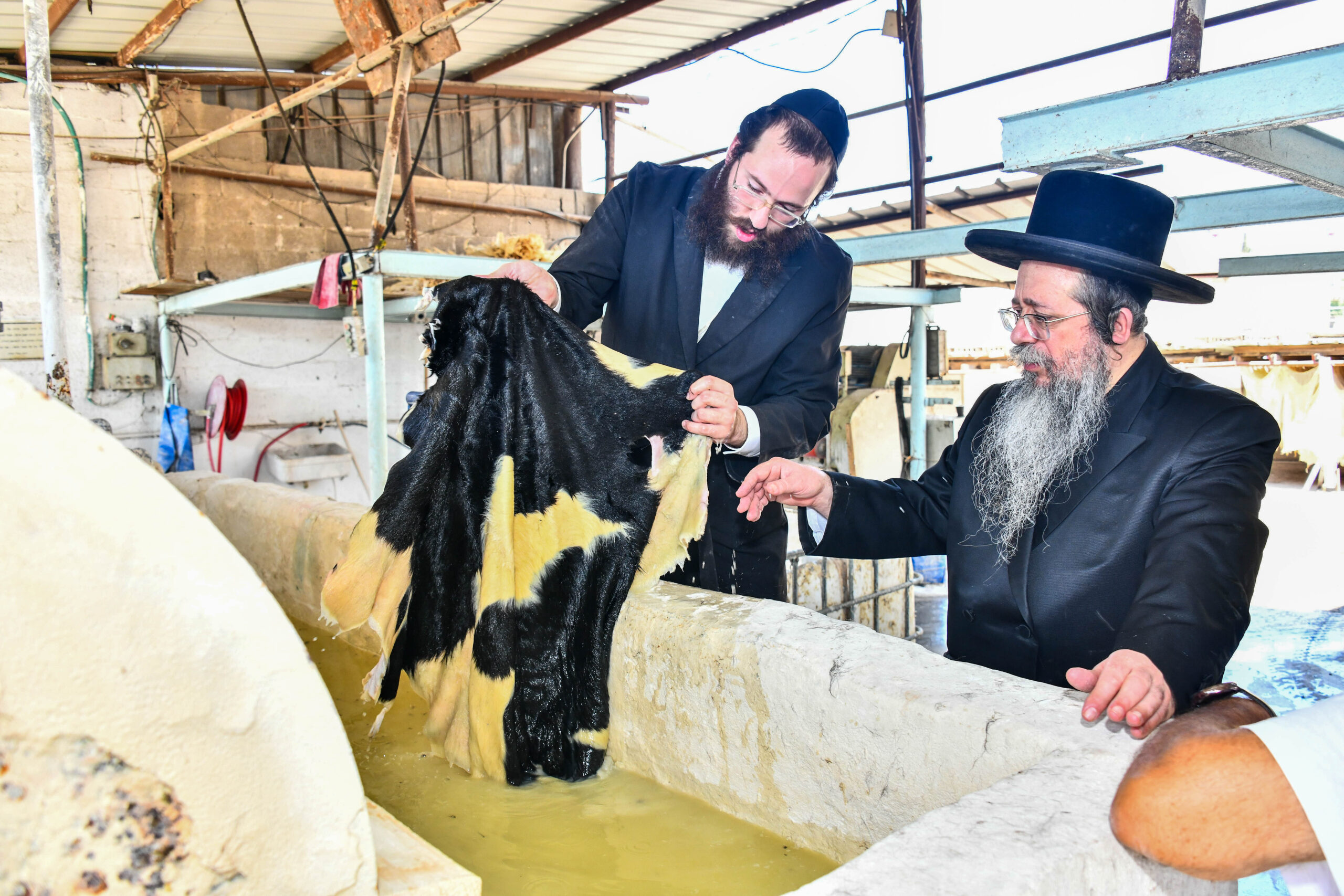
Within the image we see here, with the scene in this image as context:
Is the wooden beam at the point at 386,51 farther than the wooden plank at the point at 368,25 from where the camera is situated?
No

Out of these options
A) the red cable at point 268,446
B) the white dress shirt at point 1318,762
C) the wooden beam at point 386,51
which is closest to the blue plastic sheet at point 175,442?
the red cable at point 268,446

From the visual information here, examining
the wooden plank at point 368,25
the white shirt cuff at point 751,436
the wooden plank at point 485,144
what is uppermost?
the wooden plank at point 485,144

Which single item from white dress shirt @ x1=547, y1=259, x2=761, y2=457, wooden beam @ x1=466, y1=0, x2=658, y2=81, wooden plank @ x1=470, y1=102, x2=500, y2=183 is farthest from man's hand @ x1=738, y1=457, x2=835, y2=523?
wooden plank @ x1=470, y1=102, x2=500, y2=183

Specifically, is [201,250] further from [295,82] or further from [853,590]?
[853,590]

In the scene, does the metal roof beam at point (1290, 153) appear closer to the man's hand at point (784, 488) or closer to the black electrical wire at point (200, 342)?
the man's hand at point (784, 488)

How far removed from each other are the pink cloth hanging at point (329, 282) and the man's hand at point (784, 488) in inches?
107

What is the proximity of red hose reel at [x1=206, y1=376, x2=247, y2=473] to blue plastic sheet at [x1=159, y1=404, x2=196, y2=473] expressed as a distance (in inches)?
20.6

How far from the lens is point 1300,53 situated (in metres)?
1.61

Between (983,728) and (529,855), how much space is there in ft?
3.42

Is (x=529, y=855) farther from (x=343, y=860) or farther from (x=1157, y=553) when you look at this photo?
(x=1157, y=553)

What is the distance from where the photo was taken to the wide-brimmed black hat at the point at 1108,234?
7.20ft

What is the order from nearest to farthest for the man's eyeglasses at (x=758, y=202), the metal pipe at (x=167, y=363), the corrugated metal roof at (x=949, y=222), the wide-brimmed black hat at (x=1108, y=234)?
1. the wide-brimmed black hat at (x=1108, y=234)
2. the man's eyeglasses at (x=758, y=202)
3. the metal pipe at (x=167, y=363)
4. the corrugated metal roof at (x=949, y=222)

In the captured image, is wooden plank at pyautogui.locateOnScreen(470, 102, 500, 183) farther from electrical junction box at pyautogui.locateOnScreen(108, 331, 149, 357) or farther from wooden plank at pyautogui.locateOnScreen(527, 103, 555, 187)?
electrical junction box at pyautogui.locateOnScreen(108, 331, 149, 357)

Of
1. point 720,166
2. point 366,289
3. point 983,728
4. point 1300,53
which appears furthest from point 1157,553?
point 366,289
